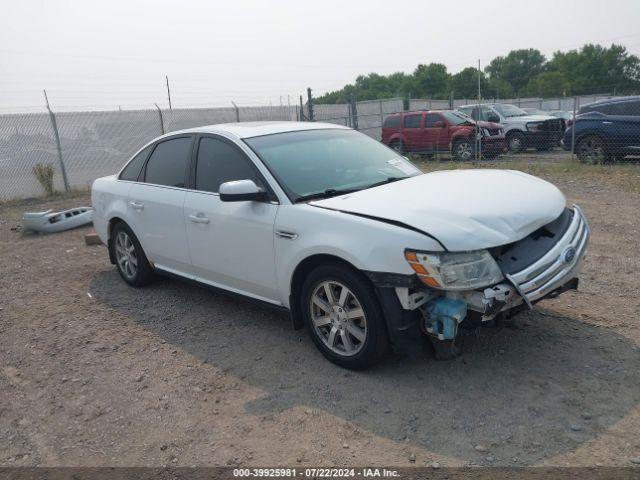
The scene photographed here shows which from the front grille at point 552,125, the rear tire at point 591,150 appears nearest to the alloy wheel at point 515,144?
the front grille at point 552,125

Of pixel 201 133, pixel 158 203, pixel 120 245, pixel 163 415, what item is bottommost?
pixel 163 415

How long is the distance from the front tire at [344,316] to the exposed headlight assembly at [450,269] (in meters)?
0.38

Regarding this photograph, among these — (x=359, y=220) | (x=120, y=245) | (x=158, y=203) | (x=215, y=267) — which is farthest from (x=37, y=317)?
(x=359, y=220)

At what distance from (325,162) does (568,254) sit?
1.91 m

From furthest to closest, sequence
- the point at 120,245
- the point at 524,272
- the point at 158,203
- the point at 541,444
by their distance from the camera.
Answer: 1. the point at 120,245
2. the point at 158,203
3. the point at 524,272
4. the point at 541,444

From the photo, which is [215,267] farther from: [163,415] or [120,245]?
[120,245]

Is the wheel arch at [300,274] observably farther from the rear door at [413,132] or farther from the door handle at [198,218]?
the rear door at [413,132]

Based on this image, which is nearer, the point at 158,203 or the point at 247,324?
the point at 247,324

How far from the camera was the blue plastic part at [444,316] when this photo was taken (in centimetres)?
320

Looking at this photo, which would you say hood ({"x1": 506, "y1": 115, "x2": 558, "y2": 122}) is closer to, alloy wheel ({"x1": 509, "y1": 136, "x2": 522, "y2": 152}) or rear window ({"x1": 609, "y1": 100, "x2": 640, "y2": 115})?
alloy wheel ({"x1": 509, "y1": 136, "x2": 522, "y2": 152})

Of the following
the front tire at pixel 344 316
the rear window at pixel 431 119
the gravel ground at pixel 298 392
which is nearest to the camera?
the gravel ground at pixel 298 392

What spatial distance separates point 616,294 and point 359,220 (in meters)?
2.63

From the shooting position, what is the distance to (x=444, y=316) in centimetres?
321

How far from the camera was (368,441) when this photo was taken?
9.78 ft
